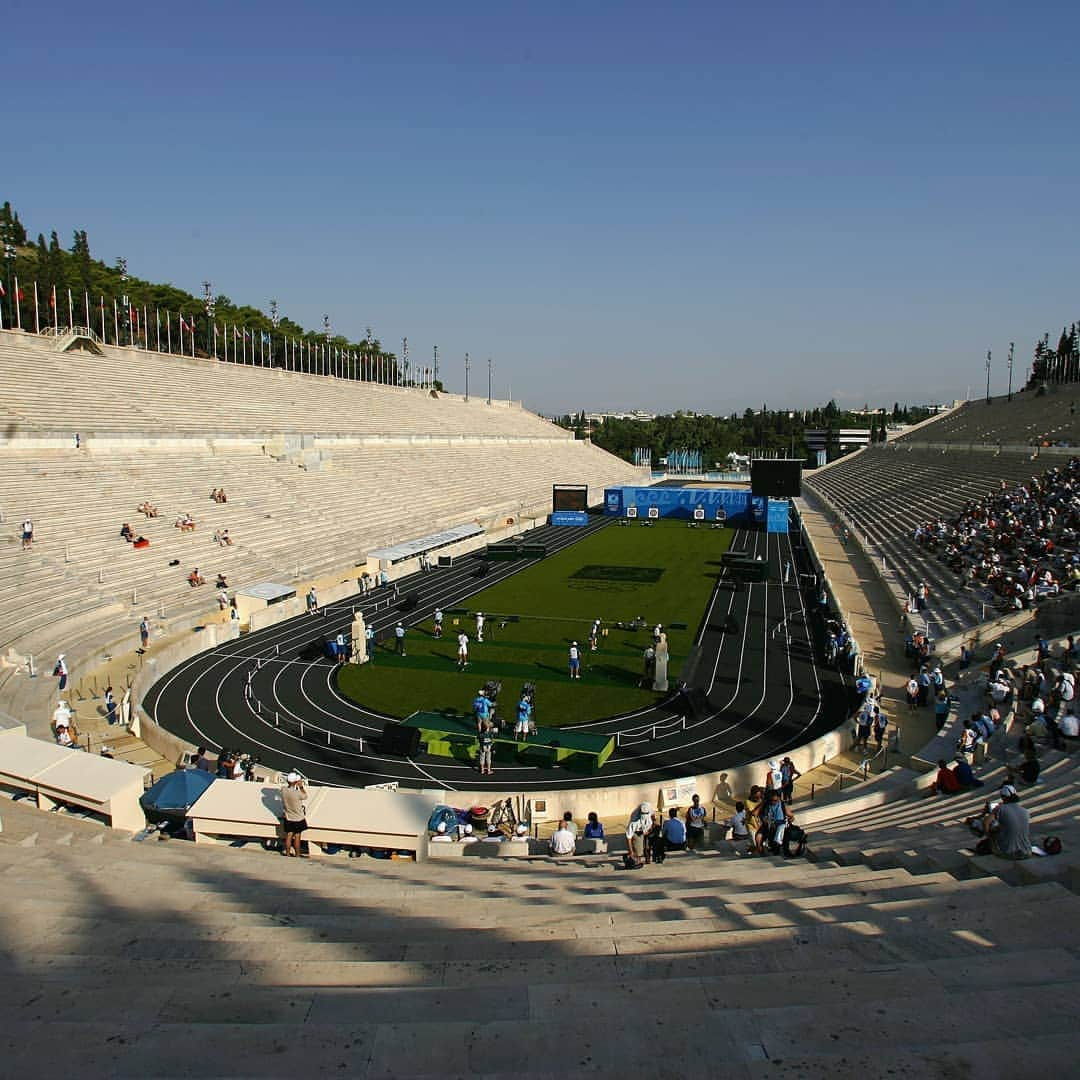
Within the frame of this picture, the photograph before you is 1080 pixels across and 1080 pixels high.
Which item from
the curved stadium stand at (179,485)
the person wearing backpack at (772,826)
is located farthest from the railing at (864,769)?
the curved stadium stand at (179,485)

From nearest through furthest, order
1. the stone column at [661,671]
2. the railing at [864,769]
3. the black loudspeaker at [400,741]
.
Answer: the railing at [864,769] → the black loudspeaker at [400,741] → the stone column at [661,671]

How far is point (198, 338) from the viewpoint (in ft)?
284

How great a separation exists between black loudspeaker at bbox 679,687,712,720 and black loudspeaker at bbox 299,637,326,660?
10427 mm

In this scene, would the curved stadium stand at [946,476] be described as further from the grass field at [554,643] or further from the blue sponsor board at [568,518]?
the blue sponsor board at [568,518]

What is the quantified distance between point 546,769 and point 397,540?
28.0 metres

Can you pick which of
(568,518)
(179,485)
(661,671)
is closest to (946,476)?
(568,518)

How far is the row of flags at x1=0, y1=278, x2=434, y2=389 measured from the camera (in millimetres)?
64331

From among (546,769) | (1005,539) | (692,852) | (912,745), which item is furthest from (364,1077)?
(1005,539)

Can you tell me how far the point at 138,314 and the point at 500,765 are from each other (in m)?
68.7

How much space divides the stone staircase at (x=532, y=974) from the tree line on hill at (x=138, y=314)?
179ft

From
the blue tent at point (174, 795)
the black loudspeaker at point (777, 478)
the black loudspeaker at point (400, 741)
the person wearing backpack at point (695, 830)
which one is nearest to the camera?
the person wearing backpack at point (695, 830)

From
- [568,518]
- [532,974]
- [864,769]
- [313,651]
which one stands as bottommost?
[313,651]

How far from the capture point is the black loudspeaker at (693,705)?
1977 cm

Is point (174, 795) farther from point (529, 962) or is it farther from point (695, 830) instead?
point (529, 962)
